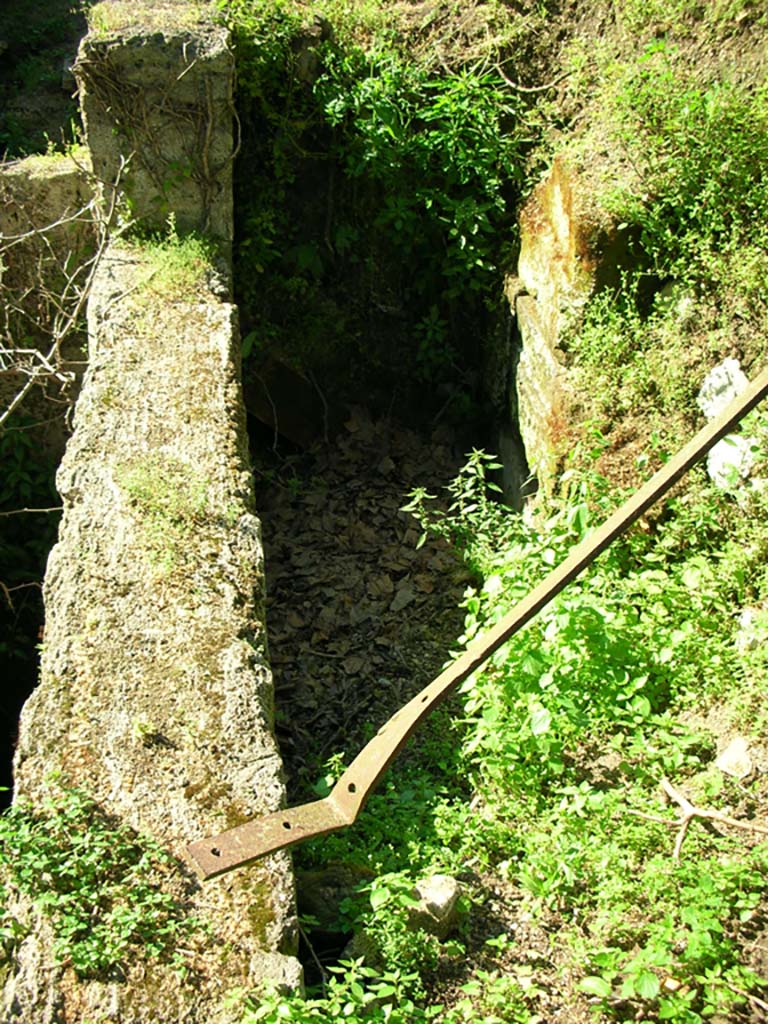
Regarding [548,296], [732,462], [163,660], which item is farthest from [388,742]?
[548,296]

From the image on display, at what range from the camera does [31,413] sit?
5.82 metres

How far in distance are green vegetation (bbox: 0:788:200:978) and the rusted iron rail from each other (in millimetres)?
310

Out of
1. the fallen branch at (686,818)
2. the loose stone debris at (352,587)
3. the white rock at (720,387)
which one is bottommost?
the loose stone debris at (352,587)

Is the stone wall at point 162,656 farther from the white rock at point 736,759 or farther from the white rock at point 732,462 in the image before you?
the white rock at point 732,462

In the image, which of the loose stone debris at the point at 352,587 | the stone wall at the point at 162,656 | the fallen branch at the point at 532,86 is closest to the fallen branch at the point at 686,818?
the stone wall at the point at 162,656

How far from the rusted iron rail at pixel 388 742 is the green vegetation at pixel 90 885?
31cm

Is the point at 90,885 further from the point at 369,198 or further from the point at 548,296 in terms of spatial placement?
the point at 369,198

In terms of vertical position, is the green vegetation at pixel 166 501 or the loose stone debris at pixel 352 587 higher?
the green vegetation at pixel 166 501

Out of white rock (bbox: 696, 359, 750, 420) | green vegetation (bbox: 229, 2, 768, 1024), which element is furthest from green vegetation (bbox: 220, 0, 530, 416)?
white rock (bbox: 696, 359, 750, 420)

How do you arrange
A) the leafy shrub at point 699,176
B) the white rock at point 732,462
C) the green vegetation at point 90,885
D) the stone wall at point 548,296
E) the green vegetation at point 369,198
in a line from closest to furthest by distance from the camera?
1. the green vegetation at point 90,885
2. the white rock at point 732,462
3. the leafy shrub at point 699,176
4. the stone wall at point 548,296
5. the green vegetation at point 369,198

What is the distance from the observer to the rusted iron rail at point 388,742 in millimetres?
2377

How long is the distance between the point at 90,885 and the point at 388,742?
924 millimetres

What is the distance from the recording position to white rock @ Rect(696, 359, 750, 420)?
4.17 m

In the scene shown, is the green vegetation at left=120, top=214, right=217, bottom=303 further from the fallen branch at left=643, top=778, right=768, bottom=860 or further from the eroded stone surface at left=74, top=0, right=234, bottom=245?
the fallen branch at left=643, top=778, right=768, bottom=860
